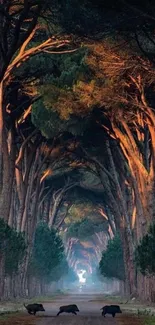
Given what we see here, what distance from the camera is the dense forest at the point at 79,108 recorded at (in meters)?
19.1

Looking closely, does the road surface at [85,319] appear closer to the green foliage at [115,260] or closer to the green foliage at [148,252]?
the green foliage at [148,252]

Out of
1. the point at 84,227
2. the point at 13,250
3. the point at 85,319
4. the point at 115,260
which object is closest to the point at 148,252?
the point at 85,319

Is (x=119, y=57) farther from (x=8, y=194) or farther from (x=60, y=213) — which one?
(x=60, y=213)

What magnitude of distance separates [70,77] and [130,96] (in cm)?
274

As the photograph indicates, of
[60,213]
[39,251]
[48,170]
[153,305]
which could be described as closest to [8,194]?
[153,305]

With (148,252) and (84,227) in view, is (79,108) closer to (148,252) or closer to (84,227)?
(148,252)

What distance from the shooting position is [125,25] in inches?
685

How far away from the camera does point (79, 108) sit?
1053 inches

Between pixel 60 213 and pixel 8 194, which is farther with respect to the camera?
pixel 60 213

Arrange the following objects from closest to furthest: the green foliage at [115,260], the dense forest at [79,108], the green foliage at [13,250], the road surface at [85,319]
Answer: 1. the road surface at [85,319]
2. the dense forest at [79,108]
3. the green foliage at [13,250]
4. the green foliage at [115,260]

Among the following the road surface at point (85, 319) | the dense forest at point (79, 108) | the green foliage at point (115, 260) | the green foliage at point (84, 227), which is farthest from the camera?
the green foliage at point (84, 227)

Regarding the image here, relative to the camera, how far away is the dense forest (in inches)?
753

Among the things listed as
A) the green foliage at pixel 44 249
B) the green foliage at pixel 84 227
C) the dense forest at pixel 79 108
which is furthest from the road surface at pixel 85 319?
the green foliage at pixel 84 227

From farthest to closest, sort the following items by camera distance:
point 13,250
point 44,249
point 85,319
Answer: point 44,249 < point 13,250 < point 85,319
